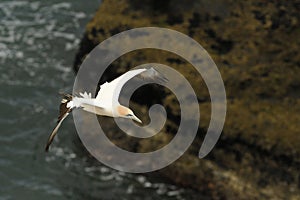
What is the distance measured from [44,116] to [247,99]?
3792 mm

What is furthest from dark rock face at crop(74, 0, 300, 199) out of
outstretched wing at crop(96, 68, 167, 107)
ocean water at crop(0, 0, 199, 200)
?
outstretched wing at crop(96, 68, 167, 107)

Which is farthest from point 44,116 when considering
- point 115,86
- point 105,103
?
point 105,103

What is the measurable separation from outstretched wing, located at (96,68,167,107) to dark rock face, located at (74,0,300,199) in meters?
4.99

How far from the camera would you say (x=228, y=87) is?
9102mm

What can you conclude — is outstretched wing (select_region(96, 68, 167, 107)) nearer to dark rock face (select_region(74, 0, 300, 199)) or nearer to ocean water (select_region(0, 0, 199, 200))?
dark rock face (select_region(74, 0, 300, 199))

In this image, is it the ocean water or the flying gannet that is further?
the ocean water

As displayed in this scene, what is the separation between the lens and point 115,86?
3.92 metres

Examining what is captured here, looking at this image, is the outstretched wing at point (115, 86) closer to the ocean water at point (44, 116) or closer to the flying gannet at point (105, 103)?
the flying gannet at point (105, 103)

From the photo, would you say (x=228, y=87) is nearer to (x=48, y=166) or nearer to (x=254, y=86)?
(x=254, y=86)

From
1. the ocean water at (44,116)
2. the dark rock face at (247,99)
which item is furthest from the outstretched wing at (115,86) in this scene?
the ocean water at (44,116)

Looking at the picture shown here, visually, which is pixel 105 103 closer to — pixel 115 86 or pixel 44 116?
pixel 115 86

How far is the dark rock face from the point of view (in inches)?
349

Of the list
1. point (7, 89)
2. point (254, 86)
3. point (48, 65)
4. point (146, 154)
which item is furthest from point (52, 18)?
point (254, 86)

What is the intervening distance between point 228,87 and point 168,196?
1898 millimetres
